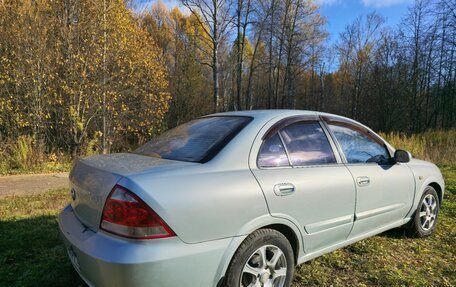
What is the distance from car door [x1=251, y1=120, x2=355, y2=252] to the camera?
9.77 feet

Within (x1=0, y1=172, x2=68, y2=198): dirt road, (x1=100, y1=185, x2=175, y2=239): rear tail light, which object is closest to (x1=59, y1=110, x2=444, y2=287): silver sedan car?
(x1=100, y1=185, x2=175, y2=239): rear tail light

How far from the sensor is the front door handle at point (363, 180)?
3.71m

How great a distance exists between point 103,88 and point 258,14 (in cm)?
2766

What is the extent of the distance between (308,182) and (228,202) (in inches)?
35.1

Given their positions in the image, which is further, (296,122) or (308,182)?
(296,122)

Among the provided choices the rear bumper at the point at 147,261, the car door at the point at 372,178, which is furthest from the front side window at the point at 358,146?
the rear bumper at the point at 147,261

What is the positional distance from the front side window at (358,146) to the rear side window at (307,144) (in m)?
0.24

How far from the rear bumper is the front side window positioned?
1.85 meters

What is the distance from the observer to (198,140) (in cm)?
323

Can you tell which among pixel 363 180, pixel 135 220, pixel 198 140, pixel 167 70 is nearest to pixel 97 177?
pixel 135 220

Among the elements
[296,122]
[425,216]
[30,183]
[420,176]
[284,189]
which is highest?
[296,122]

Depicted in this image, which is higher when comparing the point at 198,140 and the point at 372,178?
the point at 198,140

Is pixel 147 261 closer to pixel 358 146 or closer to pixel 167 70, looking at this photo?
pixel 358 146

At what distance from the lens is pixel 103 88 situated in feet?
43.9
